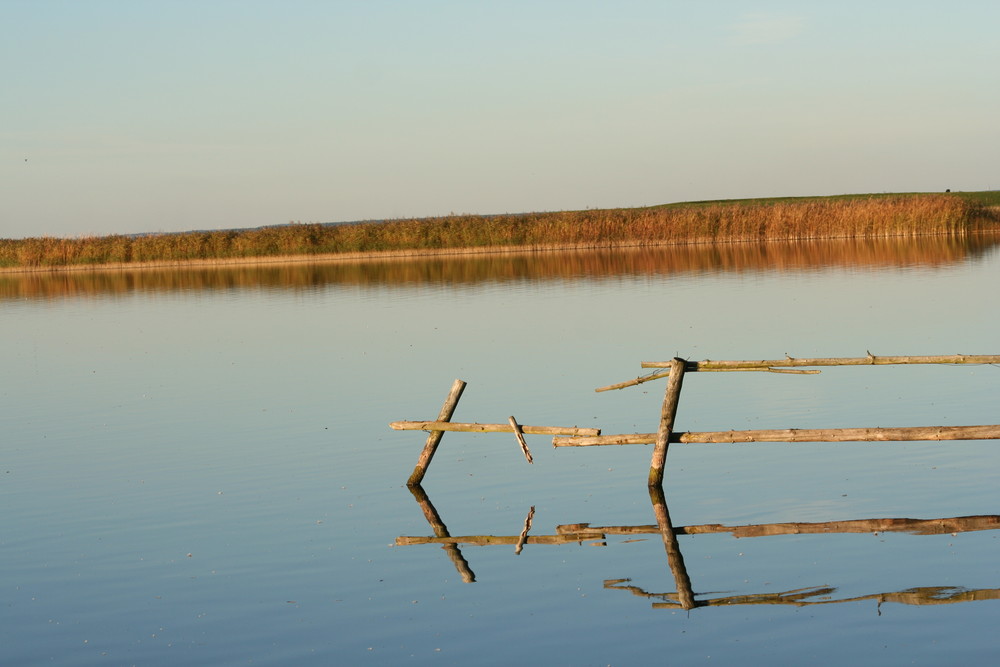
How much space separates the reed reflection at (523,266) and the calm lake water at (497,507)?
19.2 metres

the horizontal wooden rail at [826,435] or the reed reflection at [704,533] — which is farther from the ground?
the horizontal wooden rail at [826,435]

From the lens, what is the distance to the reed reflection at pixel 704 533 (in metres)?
9.52

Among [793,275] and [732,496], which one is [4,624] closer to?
[732,496]

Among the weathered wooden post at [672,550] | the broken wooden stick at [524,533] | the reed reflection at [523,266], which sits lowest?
the reed reflection at [523,266]

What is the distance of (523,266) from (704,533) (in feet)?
147

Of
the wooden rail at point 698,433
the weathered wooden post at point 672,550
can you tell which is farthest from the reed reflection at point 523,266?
→ the weathered wooden post at point 672,550

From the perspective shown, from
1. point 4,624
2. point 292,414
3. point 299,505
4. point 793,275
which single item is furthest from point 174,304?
point 4,624

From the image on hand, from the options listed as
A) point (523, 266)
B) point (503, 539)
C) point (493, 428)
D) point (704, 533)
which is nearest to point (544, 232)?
point (523, 266)

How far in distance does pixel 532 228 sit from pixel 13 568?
2335 inches

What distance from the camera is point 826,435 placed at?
A: 40.9 feet

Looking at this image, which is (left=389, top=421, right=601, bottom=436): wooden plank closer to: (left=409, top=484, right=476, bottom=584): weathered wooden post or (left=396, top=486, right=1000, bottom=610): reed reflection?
(left=409, top=484, right=476, bottom=584): weathered wooden post

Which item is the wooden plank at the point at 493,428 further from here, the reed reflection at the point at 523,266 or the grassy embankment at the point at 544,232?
the grassy embankment at the point at 544,232

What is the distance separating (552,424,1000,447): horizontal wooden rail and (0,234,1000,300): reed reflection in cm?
3299

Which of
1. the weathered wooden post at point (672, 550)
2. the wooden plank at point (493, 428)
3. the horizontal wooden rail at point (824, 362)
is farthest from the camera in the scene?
the horizontal wooden rail at point (824, 362)
